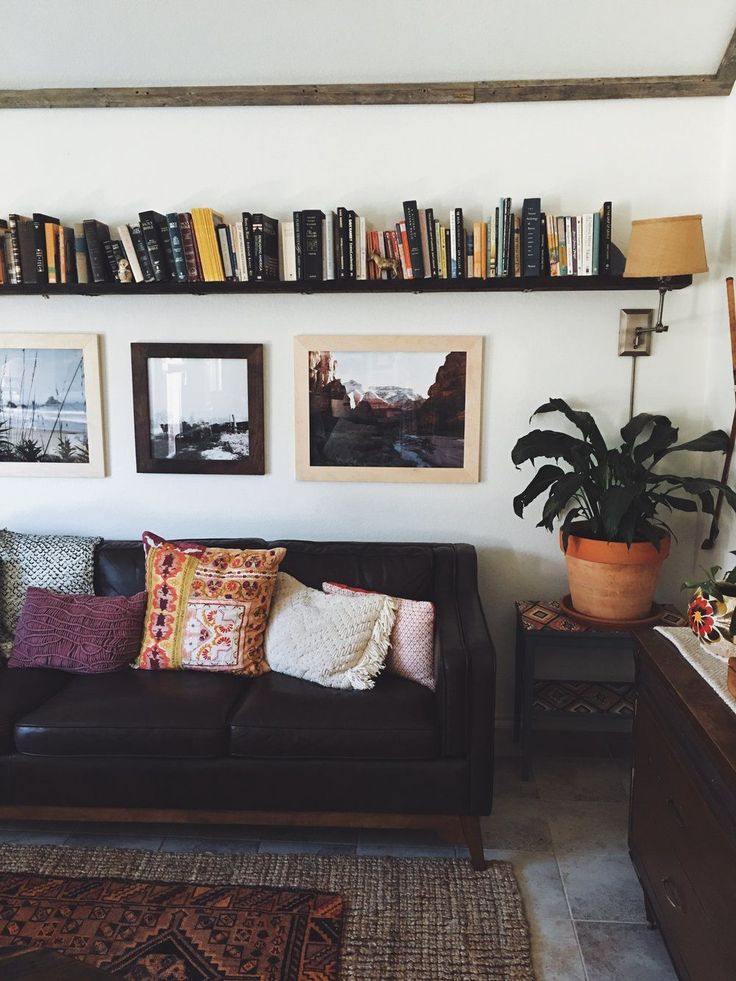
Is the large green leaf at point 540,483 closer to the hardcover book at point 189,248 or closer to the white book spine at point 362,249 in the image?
the white book spine at point 362,249

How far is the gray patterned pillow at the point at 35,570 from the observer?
9.29 feet

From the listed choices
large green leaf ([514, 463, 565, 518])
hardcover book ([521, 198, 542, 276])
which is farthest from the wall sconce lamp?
large green leaf ([514, 463, 565, 518])

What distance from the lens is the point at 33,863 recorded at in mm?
2332

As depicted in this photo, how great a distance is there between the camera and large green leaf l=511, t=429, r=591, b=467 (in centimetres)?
266

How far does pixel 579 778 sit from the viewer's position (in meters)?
2.83

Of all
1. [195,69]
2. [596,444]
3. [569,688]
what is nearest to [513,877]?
[569,688]

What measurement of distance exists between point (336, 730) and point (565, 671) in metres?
1.28

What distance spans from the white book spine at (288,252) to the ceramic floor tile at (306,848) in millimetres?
1979

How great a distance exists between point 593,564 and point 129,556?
1760 mm

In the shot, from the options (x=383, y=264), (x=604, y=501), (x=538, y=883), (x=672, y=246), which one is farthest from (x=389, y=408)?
(x=538, y=883)

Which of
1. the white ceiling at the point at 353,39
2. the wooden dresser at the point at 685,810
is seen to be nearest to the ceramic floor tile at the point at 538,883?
the wooden dresser at the point at 685,810

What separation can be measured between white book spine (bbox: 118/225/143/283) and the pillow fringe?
5.08 ft

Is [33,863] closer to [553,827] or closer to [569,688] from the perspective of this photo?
[553,827]

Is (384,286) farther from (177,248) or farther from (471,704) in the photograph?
(471,704)
